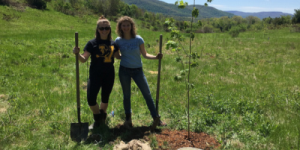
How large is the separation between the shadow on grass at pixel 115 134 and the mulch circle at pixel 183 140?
10.5 inches

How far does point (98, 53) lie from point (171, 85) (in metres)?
4.12

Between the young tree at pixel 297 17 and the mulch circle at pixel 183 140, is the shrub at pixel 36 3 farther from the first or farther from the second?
the young tree at pixel 297 17

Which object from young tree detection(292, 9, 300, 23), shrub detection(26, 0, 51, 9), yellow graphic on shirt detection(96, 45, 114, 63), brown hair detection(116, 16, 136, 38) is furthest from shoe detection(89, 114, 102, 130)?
young tree detection(292, 9, 300, 23)

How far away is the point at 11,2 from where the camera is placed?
35406mm

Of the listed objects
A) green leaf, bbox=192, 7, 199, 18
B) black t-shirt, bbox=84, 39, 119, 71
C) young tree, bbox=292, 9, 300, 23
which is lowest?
black t-shirt, bbox=84, 39, 119, 71

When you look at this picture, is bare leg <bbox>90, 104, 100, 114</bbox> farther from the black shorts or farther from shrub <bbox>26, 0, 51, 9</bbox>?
shrub <bbox>26, 0, 51, 9</bbox>

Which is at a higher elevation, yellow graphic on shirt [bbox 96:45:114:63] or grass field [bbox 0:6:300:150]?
yellow graphic on shirt [bbox 96:45:114:63]

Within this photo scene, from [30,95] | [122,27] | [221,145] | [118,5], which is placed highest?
[118,5]

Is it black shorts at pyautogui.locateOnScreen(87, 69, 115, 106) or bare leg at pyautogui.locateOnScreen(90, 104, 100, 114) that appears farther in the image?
bare leg at pyautogui.locateOnScreen(90, 104, 100, 114)

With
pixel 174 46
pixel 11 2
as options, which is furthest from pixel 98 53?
pixel 11 2

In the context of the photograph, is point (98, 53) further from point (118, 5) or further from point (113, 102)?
point (118, 5)

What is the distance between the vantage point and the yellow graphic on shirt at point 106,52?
11.6ft

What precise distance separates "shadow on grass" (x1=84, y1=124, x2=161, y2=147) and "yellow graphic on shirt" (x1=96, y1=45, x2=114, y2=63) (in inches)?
57.2

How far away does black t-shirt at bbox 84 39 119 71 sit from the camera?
11.5 feet
